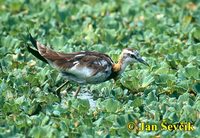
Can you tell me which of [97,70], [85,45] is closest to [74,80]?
[97,70]

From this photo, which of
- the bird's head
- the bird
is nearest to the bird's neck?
the bird's head

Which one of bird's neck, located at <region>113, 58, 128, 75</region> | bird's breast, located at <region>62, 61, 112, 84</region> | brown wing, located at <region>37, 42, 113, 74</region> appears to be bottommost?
bird's neck, located at <region>113, 58, 128, 75</region>

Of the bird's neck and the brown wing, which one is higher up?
the brown wing

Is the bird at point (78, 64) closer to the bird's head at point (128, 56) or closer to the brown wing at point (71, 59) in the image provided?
the brown wing at point (71, 59)

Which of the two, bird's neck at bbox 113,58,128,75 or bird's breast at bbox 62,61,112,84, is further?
bird's neck at bbox 113,58,128,75

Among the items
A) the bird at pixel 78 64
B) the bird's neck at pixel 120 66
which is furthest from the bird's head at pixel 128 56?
the bird at pixel 78 64

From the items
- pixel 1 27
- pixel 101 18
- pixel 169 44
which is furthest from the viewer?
pixel 101 18

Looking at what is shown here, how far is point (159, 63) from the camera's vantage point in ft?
35.2

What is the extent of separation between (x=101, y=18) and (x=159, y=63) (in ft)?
8.80

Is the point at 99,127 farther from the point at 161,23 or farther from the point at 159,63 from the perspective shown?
the point at 161,23

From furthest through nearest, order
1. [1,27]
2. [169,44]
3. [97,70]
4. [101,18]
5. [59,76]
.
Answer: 1. [101,18]
2. [1,27]
3. [169,44]
4. [59,76]
5. [97,70]

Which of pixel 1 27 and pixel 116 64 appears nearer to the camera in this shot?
pixel 116 64

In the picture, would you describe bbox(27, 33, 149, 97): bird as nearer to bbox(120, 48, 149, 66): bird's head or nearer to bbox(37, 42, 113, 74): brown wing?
bbox(37, 42, 113, 74): brown wing

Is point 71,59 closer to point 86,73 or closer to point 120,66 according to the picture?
point 86,73
